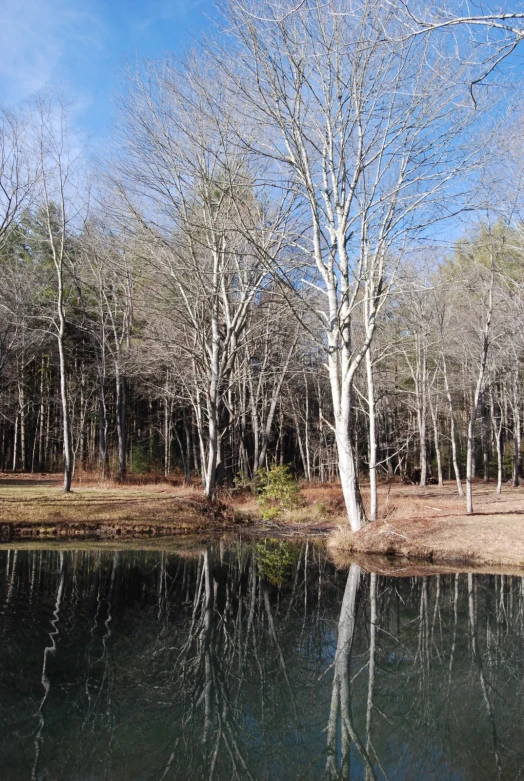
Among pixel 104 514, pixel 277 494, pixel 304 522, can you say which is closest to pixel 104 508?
pixel 104 514

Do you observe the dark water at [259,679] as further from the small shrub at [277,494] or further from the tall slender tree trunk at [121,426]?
the tall slender tree trunk at [121,426]

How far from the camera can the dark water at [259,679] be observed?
4012 mm

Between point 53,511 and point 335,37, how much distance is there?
12200 millimetres

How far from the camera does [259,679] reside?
545 cm

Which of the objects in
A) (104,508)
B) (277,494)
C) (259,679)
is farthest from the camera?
(277,494)

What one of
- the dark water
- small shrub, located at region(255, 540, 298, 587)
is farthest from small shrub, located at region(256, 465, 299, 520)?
the dark water

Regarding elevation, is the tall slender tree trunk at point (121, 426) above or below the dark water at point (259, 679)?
above

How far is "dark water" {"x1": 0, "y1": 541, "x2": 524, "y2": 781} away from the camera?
401 centimetres

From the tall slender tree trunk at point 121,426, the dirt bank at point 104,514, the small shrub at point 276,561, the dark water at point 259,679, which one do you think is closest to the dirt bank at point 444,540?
the small shrub at point 276,561

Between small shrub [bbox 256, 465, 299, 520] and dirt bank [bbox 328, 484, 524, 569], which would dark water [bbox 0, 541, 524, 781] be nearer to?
dirt bank [bbox 328, 484, 524, 569]

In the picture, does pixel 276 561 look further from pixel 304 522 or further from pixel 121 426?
pixel 121 426

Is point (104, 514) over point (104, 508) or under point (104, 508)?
under

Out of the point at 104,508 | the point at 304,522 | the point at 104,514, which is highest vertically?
the point at 104,508

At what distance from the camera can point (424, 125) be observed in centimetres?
1239
